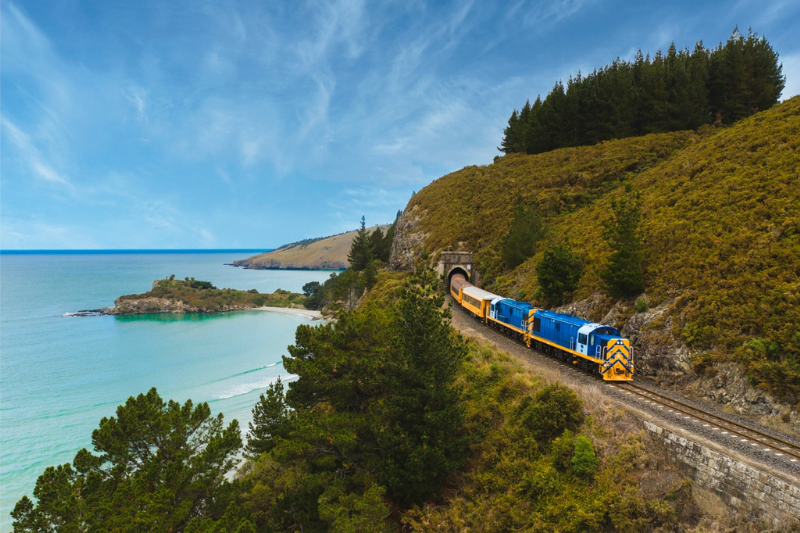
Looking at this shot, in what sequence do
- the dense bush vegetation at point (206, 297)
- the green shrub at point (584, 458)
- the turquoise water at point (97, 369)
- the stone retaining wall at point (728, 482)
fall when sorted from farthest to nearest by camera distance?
the dense bush vegetation at point (206, 297) → the turquoise water at point (97, 369) → the green shrub at point (584, 458) → the stone retaining wall at point (728, 482)

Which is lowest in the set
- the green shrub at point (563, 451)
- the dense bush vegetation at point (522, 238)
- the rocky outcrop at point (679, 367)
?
the green shrub at point (563, 451)

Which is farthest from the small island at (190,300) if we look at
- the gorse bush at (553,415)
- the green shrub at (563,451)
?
the green shrub at (563,451)

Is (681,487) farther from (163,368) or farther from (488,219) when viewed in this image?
(163,368)

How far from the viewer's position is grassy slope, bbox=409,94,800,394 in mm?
14766

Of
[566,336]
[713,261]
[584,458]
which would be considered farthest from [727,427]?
[713,261]

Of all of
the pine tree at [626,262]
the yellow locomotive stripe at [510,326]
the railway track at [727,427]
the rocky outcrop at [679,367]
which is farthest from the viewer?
the yellow locomotive stripe at [510,326]

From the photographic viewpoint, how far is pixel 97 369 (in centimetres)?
5219

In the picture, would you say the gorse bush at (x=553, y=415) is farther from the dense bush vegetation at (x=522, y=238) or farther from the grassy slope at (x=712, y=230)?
the dense bush vegetation at (x=522, y=238)

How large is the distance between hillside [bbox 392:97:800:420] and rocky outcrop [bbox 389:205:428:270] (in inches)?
781

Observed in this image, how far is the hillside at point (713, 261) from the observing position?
46.2 ft

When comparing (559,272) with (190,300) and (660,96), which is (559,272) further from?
(190,300)

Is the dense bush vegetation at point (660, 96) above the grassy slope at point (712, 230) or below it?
above

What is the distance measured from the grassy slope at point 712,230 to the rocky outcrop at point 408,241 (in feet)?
52.1

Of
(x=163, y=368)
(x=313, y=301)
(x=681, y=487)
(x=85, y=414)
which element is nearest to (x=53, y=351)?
(x=163, y=368)
